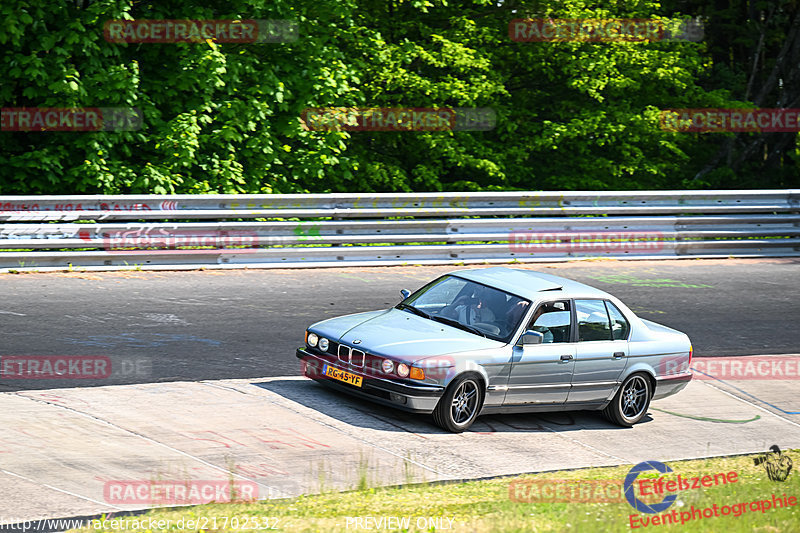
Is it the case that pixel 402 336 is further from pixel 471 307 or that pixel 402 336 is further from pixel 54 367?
pixel 54 367

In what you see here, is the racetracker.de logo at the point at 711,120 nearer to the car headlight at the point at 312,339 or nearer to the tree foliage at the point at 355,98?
the tree foliage at the point at 355,98

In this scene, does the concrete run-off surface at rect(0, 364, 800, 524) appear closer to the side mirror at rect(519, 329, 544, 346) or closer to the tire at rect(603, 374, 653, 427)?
the tire at rect(603, 374, 653, 427)

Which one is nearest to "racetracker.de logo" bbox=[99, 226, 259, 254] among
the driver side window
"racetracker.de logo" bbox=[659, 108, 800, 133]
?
the driver side window

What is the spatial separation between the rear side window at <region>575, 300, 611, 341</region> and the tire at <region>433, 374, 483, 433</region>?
1363 mm

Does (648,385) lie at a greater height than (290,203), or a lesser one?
lesser

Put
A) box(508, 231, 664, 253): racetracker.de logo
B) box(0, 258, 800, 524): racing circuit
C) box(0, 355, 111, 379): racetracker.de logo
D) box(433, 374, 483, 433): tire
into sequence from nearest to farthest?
box(0, 258, 800, 524): racing circuit < box(433, 374, 483, 433): tire < box(0, 355, 111, 379): racetracker.de logo < box(508, 231, 664, 253): racetracker.de logo

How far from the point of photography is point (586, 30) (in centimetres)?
2078

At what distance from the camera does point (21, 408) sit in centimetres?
839

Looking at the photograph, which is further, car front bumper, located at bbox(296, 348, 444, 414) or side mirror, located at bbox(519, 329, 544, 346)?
side mirror, located at bbox(519, 329, 544, 346)

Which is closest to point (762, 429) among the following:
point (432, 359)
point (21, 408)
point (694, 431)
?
point (694, 431)

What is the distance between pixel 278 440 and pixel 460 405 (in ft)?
5.77

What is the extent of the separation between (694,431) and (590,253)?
7.98 meters

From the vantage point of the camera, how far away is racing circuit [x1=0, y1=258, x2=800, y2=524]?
7.45m

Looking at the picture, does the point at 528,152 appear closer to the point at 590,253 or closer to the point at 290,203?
the point at 590,253
